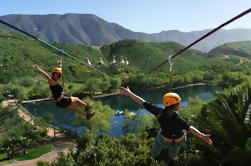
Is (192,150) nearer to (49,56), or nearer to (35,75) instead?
(35,75)

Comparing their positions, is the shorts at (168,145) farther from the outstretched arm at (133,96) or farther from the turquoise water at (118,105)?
the turquoise water at (118,105)

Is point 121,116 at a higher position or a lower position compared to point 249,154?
lower

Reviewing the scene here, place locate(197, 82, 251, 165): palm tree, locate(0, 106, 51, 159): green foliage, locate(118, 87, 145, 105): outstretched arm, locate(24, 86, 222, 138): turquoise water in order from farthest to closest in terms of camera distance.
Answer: locate(24, 86, 222, 138): turquoise water, locate(0, 106, 51, 159): green foliage, locate(197, 82, 251, 165): palm tree, locate(118, 87, 145, 105): outstretched arm

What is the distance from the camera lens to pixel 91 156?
9203mm

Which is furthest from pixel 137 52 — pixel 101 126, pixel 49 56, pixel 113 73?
pixel 101 126

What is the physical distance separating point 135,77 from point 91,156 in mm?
55239

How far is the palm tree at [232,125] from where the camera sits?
6.00 m

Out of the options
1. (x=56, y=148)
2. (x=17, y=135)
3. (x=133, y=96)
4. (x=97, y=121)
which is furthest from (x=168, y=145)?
(x=17, y=135)

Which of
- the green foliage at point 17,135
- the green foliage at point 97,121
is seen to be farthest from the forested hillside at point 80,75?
the green foliage at point 17,135

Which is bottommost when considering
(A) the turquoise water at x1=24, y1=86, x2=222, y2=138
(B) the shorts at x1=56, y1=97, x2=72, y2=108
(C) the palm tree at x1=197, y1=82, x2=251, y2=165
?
→ (A) the turquoise water at x1=24, y1=86, x2=222, y2=138

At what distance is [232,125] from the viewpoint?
6082 millimetres

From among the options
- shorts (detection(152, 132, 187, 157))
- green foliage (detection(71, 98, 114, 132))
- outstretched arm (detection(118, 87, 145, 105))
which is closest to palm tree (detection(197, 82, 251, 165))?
shorts (detection(152, 132, 187, 157))

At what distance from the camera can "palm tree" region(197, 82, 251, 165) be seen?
19.7ft

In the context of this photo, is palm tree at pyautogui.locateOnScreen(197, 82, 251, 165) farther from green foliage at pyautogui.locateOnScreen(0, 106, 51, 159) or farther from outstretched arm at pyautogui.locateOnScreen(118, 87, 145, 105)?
green foliage at pyautogui.locateOnScreen(0, 106, 51, 159)
